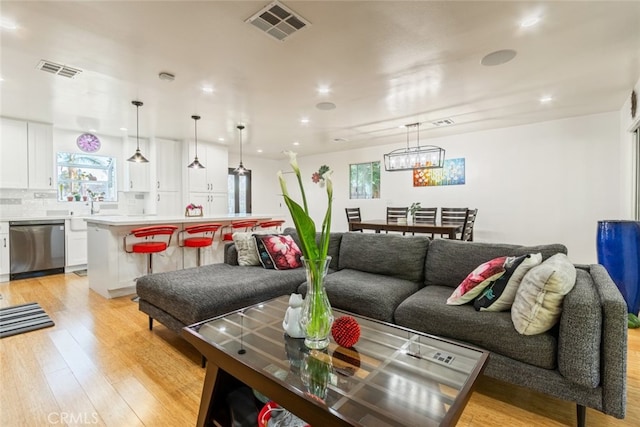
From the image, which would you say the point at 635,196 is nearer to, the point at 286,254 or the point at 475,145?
the point at 475,145

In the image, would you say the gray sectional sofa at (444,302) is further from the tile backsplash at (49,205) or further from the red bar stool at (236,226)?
the tile backsplash at (49,205)

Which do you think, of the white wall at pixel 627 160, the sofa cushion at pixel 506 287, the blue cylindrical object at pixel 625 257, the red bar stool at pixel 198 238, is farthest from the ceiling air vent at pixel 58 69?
the white wall at pixel 627 160

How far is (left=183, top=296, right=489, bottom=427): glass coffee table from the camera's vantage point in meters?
0.97

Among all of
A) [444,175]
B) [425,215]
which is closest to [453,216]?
[425,215]

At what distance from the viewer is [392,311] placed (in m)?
2.16

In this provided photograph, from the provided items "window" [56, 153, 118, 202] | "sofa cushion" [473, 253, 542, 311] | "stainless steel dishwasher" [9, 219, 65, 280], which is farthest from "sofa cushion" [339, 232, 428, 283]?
"window" [56, 153, 118, 202]

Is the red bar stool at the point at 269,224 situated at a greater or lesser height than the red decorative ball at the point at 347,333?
greater

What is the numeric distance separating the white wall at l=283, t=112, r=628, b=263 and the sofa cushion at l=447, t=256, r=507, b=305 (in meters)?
3.96

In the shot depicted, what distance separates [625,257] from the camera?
289 cm

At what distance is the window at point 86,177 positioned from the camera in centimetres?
550

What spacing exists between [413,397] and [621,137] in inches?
221

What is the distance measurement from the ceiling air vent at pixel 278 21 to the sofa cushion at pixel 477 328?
225cm

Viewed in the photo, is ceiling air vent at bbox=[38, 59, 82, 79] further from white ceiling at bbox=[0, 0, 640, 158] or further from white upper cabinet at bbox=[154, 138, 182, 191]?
white upper cabinet at bbox=[154, 138, 182, 191]

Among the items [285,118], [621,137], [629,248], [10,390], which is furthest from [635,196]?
[10,390]
